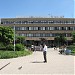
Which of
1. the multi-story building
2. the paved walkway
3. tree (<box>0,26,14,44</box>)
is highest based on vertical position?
the multi-story building

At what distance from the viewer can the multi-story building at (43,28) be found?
364ft

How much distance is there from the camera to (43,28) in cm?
11138

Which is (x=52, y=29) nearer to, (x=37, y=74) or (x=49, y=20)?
(x=49, y=20)

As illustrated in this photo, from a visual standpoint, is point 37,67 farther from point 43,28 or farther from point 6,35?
point 43,28

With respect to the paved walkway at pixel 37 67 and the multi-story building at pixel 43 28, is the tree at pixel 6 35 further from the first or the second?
the paved walkway at pixel 37 67

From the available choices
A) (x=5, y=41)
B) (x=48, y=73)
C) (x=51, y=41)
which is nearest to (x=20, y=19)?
(x=51, y=41)

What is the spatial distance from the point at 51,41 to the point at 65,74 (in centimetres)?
9765

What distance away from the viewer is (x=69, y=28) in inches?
4380

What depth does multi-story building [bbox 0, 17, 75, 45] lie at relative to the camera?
364ft

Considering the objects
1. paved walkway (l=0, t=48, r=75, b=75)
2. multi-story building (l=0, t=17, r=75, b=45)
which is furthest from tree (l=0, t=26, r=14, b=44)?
paved walkway (l=0, t=48, r=75, b=75)

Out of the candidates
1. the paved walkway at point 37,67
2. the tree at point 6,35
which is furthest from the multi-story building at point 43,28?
the paved walkway at point 37,67

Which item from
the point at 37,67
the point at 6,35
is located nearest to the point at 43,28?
the point at 6,35

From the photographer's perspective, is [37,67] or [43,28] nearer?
[37,67]

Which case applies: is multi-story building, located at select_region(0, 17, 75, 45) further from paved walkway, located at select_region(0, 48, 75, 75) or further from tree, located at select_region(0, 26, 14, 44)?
paved walkway, located at select_region(0, 48, 75, 75)
